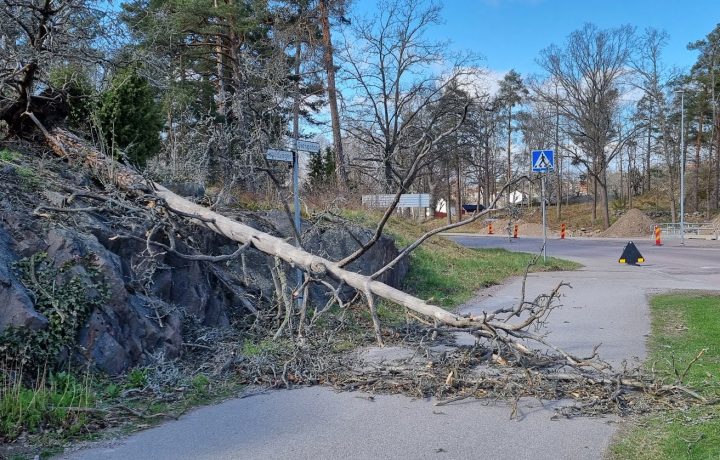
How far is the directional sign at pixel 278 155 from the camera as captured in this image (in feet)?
27.1

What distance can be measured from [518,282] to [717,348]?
7968mm

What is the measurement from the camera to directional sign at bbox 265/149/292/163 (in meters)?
8.27

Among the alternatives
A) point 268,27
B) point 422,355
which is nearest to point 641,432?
point 422,355

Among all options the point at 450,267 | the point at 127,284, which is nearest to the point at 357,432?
the point at 127,284

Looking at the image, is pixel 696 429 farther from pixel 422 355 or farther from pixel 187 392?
pixel 187 392

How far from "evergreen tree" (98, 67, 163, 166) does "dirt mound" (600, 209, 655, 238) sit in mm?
36065

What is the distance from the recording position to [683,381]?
561 centimetres

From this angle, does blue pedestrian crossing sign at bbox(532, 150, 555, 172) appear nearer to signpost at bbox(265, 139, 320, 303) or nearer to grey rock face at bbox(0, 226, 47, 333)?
signpost at bbox(265, 139, 320, 303)

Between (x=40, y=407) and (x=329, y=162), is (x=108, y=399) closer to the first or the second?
(x=40, y=407)

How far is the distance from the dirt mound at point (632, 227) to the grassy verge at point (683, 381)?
33.6m

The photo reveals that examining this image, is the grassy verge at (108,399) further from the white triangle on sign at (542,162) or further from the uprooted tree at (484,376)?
the white triangle on sign at (542,162)

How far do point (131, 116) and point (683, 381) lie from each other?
9.61 m

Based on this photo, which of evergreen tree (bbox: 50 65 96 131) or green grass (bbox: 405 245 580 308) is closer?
evergreen tree (bbox: 50 65 96 131)

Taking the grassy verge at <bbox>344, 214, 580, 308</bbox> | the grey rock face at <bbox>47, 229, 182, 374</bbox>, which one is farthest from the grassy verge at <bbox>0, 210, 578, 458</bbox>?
the grassy verge at <bbox>344, 214, 580, 308</bbox>
